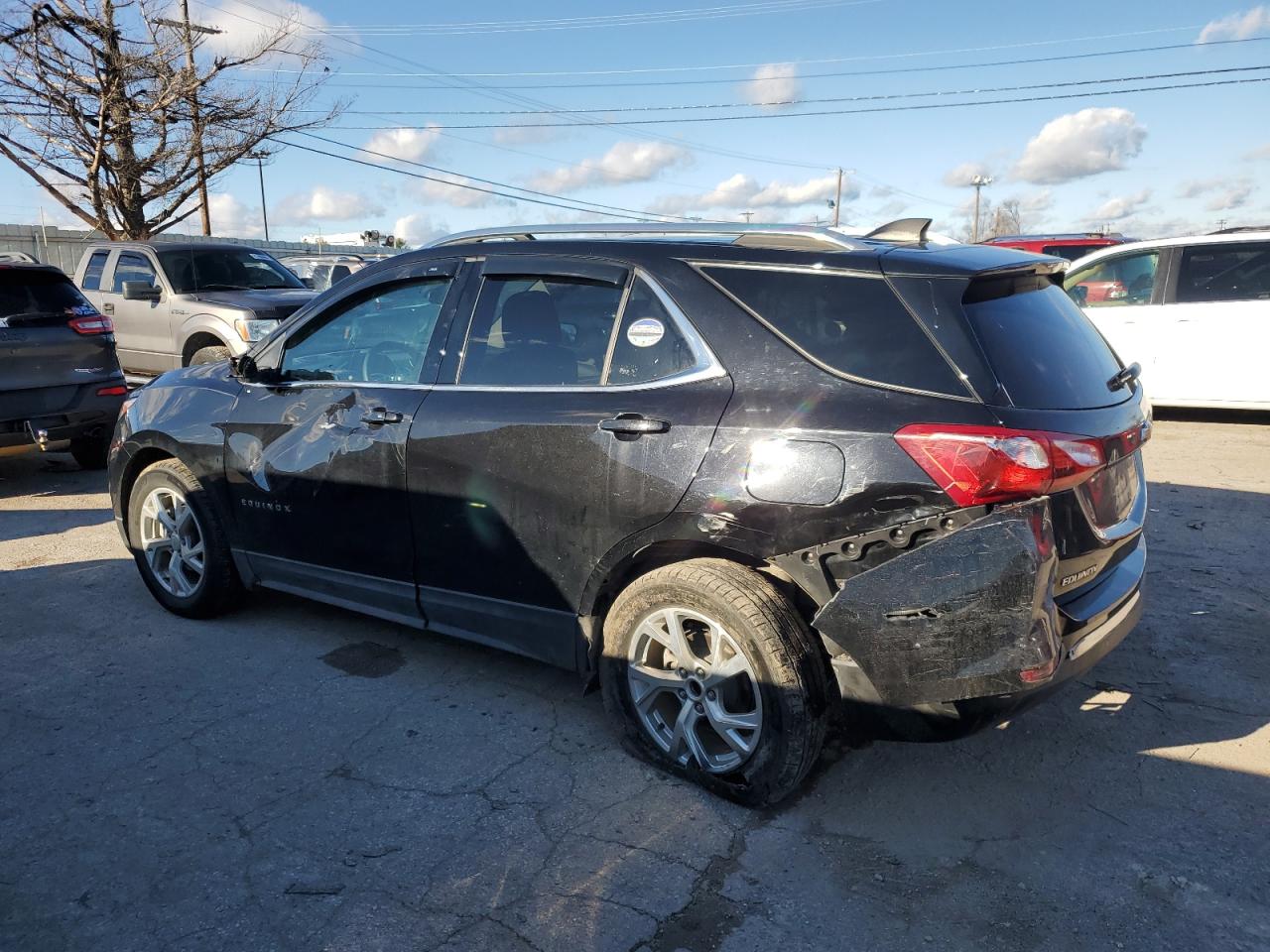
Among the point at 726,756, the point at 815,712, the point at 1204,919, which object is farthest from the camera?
the point at 726,756

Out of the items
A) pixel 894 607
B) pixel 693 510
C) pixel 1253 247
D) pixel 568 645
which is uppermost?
pixel 1253 247

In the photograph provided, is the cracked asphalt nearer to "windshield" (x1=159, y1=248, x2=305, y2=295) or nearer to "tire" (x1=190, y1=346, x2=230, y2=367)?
"tire" (x1=190, y1=346, x2=230, y2=367)

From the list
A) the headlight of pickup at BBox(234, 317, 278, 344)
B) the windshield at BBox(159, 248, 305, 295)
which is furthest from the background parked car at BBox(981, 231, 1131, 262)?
the headlight of pickup at BBox(234, 317, 278, 344)

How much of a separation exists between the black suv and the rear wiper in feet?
0.07

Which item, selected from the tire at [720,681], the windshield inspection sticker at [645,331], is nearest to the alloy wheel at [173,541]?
the tire at [720,681]

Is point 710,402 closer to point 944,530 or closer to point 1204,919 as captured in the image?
point 944,530

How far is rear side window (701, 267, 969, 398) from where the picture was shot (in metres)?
2.83

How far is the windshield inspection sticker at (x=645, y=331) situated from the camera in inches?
130

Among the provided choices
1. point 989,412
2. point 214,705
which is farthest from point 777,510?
point 214,705

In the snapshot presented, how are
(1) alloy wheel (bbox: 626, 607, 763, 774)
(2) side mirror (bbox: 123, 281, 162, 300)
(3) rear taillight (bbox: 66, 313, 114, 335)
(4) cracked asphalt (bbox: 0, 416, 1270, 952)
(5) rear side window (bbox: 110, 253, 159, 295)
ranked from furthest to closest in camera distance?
(5) rear side window (bbox: 110, 253, 159, 295), (2) side mirror (bbox: 123, 281, 162, 300), (3) rear taillight (bbox: 66, 313, 114, 335), (1) alloy wheel (bbox: 626, 607, 763, 774), (4) cracked asphalt (bbox: 0, 416, 1270, 952)

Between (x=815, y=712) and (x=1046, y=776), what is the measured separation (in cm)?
97

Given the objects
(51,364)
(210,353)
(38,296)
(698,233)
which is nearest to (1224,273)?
(698,233)

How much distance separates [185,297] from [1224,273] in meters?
11.0

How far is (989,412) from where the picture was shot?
271 cm
